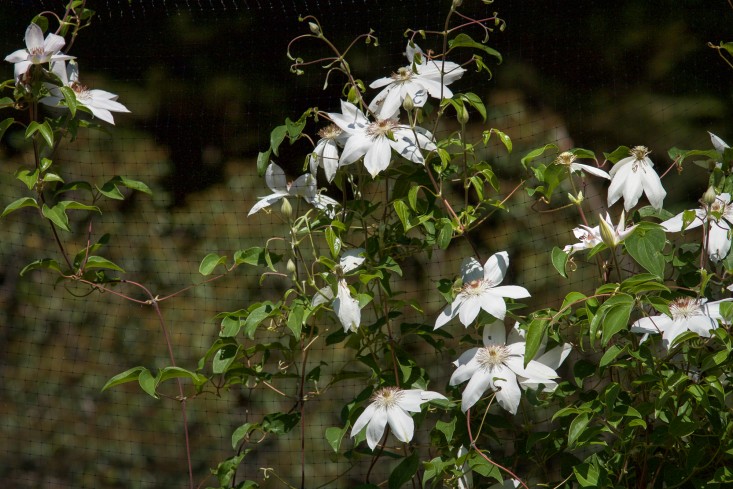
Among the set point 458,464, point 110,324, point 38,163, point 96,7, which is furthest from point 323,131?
point 110,324

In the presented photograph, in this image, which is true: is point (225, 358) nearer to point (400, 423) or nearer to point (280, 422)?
point (280, 422)

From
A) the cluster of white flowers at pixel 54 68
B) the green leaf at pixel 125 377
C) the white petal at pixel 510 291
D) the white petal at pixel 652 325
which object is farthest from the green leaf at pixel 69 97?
the white petal at pixel 652 325

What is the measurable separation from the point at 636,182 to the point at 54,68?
3.08ft

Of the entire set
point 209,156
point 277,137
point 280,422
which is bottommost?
point 209,156

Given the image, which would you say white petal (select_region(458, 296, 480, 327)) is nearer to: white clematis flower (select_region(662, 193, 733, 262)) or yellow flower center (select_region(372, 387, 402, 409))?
yellow flower center (select_region(372, 387, 402, 409))

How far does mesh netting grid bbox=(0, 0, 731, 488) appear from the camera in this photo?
233 cm

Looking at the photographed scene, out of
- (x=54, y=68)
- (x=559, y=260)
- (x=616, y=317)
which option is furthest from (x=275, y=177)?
(x=616, y=317)

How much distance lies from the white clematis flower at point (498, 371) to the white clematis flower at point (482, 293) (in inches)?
2.3

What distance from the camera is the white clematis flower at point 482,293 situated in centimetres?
136

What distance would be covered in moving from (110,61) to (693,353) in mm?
1821

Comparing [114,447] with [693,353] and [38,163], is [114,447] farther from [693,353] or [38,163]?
[693,353]

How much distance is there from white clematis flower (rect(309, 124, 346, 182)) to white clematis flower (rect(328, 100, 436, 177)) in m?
0.04

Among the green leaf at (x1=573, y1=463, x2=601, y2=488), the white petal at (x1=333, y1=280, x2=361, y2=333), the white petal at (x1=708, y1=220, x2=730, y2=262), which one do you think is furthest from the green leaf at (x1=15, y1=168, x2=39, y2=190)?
the white petal at (x1=708, y1=220, x2=730, y2=262)

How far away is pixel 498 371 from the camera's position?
54.1 inches
